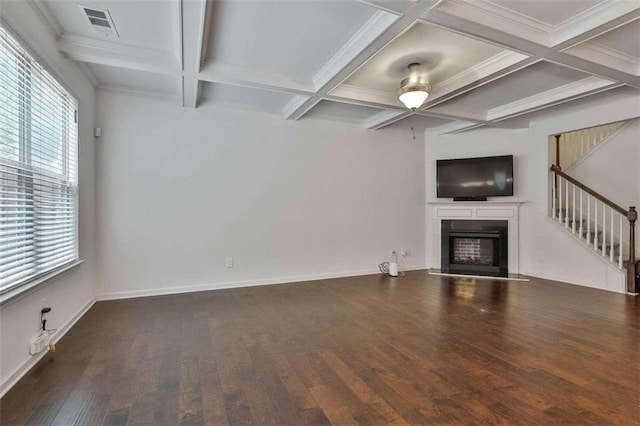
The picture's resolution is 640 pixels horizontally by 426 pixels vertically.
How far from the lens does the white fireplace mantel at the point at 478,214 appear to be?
5613 mm

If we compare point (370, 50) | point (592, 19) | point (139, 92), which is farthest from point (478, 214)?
point (139, 92)

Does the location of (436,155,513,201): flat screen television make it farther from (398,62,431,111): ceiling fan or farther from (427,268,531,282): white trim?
(398,62,431,111): ceiling fan

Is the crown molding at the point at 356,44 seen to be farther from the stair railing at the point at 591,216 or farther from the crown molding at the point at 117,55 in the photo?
the stair railing at the point at 591,216

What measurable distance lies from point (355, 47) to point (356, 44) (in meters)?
0.03

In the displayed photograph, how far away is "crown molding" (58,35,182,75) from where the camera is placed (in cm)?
289

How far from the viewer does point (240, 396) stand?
1987 millimetres

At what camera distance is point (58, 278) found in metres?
2.83

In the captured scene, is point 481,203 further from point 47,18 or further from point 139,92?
point 47,18

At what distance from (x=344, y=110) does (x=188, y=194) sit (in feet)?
8.32

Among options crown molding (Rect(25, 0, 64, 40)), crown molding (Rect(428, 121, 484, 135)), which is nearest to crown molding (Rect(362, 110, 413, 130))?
crown molding (Rect(428, 121, 484, 135))

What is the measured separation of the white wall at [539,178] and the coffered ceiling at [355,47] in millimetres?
733

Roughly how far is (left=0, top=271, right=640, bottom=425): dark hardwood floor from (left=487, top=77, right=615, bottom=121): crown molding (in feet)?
8.10

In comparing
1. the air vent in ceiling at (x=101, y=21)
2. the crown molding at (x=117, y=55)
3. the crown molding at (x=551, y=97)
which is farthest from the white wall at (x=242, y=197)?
the crown molding at (x=551, y=97)

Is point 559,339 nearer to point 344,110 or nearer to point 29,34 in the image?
point 344,110
